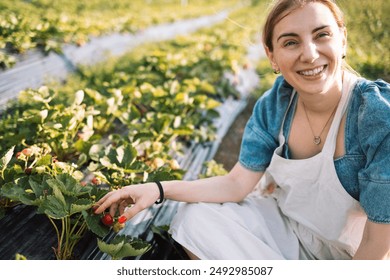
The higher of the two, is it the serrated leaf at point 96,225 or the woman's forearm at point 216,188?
the woman's forearm at point 216,188

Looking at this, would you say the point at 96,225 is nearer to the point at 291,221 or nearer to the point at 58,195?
the point at 58,195

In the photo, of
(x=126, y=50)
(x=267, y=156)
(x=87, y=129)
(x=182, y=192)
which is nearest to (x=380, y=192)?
(x=267, y=156)

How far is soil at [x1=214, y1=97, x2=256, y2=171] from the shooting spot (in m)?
2.76

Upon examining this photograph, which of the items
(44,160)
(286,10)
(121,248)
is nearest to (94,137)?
(44,160)

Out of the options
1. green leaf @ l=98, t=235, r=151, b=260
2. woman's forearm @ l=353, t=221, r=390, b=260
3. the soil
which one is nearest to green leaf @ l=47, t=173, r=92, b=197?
green leaf @ l=98, t=235, r=151, b=260

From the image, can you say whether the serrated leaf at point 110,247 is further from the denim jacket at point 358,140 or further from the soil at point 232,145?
Answer: the soil at point 232,145

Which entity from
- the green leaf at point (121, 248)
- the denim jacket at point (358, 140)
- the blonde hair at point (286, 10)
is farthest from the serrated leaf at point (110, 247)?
the blonde hair at point (286, 10)

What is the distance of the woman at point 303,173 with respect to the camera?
1252 mm

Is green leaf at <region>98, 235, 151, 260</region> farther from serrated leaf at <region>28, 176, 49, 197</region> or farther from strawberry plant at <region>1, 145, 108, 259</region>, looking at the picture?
serrated leaf at <region>28, 176, 49, 197</region>

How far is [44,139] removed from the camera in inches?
76.0

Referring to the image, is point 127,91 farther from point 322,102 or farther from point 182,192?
point 322,102

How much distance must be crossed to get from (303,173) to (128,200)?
661mm
